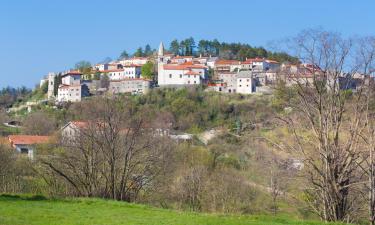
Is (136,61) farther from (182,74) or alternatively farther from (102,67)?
(182,74)

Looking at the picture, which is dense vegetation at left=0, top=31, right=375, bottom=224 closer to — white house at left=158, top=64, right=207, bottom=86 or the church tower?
white house at left=158, top=64, right=207, bottom=86

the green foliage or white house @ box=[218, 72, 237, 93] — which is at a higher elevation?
the green foliage

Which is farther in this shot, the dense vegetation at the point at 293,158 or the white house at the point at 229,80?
the white house at the point at 229,80

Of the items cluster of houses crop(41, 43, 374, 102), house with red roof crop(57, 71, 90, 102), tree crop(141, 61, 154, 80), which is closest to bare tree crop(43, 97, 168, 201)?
cluster of houses crop(41, 43, 374, 102)

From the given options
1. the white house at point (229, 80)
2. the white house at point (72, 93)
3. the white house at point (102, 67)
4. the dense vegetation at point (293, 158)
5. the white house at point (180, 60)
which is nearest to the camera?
the dense vegetation at point (293, 158)

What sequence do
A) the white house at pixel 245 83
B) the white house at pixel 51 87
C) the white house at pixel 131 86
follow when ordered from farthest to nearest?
the white house at pixel 51 87, the white house at pixel 131 86, the white house at pixel 245 83

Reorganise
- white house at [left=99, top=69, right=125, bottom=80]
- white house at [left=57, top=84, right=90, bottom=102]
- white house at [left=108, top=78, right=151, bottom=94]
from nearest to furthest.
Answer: white house at [left=57, top=84, right=90, bottom=102], white house at [left=108, top=78, right=151, bottom=94], white house at [left=99, top=69, right=125, bottom=80]

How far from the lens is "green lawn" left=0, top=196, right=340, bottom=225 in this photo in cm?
981

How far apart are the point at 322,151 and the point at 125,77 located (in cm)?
10671

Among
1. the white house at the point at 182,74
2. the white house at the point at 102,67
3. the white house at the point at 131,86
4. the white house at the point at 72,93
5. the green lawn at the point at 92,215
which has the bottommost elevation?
the green lawn at the point at 92,215

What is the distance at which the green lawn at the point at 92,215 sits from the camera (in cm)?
981

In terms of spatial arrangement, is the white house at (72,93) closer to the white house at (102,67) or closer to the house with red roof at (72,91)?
the house with red roof at (72,91)

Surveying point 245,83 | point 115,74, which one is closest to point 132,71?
point 115,74

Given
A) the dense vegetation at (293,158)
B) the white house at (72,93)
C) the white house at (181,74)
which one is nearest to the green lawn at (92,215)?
the dense vegetation at (293,158)
